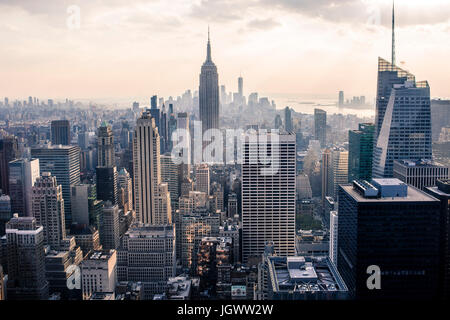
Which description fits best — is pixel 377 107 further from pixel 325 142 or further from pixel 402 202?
pixel 402 202

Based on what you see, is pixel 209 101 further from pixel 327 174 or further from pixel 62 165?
pixel 62 165

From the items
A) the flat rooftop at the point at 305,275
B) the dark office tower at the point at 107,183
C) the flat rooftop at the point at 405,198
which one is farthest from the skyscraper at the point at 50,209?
the flat rooftop at the point at 405,198

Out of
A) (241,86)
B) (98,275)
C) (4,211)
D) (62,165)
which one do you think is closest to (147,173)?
(62,165)

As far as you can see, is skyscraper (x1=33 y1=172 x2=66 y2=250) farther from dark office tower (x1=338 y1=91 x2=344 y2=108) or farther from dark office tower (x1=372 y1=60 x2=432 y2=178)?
dark office tower (x1=372 y1=60 x2=432 y2=178)

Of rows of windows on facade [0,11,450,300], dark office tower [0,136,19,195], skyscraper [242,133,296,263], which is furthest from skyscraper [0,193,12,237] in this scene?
skyscraper [242,133,296,263]

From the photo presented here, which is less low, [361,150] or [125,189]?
[361,150]
